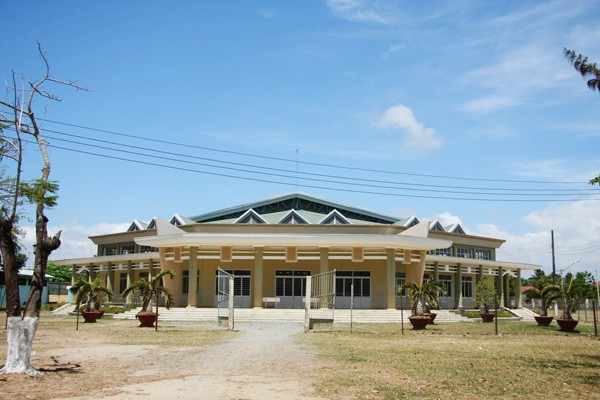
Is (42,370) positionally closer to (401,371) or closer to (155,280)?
(401,371)

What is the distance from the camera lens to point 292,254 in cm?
3978

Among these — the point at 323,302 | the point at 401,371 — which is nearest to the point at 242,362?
the point at 401,371

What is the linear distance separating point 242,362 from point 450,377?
190 inches

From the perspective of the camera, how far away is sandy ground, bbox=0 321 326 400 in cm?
1000

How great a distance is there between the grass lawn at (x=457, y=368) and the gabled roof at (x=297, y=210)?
89.7 feet

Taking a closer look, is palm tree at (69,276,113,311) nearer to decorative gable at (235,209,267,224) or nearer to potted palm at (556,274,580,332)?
decorative gable at (235,209,267,224)

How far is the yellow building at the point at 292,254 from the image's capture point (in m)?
39.3

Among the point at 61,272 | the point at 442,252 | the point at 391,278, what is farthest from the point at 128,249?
the point at 61,272

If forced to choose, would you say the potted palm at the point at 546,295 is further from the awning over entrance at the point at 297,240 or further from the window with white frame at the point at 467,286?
the window with white frame at the point at 467,286

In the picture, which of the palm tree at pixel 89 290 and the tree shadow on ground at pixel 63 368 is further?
the palm tree at pixel 89 290

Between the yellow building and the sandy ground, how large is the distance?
20.4m

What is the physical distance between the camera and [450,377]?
39.4ft

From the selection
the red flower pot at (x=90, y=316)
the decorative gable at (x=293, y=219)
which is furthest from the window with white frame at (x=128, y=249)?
the red flower pot at (x=90, y=316)

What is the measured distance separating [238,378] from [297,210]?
37.9 metres
